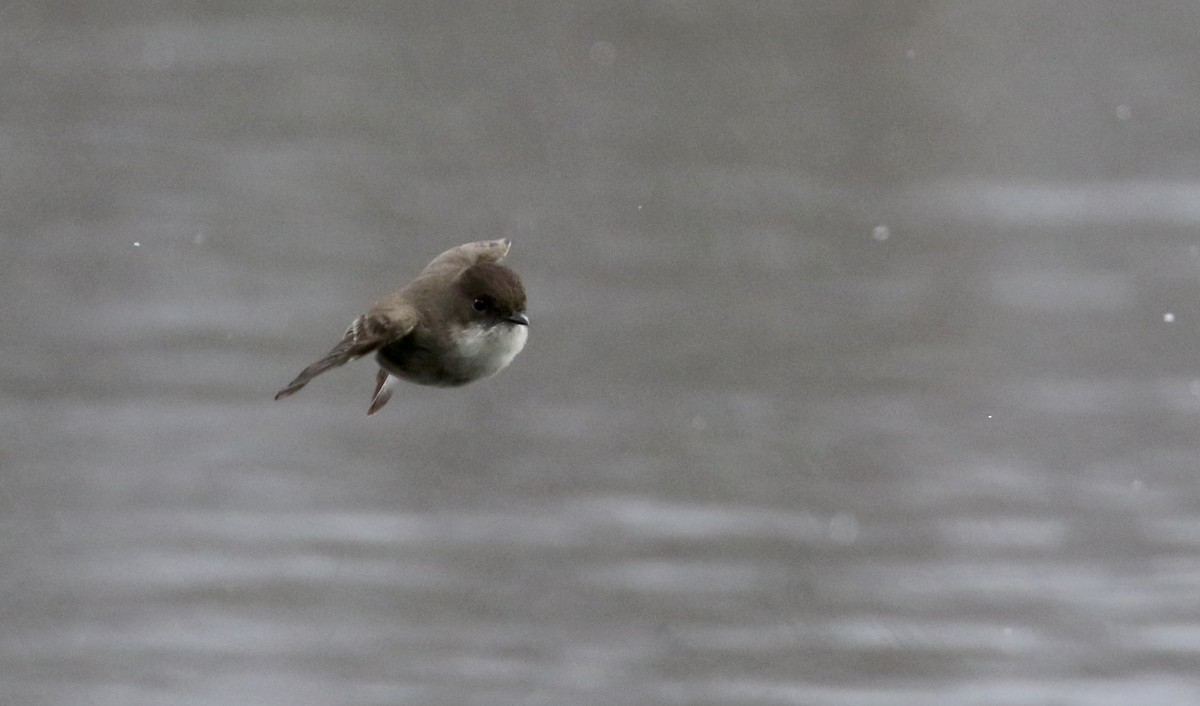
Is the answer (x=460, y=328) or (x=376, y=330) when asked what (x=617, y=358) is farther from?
(x=376, y=330)

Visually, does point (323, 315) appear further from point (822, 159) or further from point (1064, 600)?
point (1064, 600)

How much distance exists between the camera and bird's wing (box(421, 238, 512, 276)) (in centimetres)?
551

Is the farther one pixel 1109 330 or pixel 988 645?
pixel 1109 330

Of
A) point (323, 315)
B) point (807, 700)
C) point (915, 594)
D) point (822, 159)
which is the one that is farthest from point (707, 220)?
point (807, 700)

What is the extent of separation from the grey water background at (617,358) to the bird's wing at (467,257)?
4.83 m

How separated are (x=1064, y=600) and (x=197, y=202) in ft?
21.2

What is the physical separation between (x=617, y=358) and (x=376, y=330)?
829cm

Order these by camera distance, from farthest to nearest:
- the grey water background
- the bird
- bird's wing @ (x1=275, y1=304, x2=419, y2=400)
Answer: the grey water background, the bird, bird's wing @ (x1=275, y1=304, x2=419, y2=400)

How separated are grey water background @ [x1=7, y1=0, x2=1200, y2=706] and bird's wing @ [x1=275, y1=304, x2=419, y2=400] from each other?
5.34 m

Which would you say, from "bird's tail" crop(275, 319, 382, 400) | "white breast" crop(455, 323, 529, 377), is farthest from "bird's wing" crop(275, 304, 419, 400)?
"white breast" crop(455, 323, 529, 377)

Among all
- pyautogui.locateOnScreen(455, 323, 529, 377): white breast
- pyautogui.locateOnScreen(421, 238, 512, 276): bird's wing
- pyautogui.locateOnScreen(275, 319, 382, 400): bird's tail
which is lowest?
pyautogui.locateOnScreen(275, 319, 382, 400): bird's tail

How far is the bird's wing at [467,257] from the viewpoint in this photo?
5508 mm

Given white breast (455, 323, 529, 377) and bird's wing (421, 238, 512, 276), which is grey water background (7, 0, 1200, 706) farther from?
white breast (455, 323, 529, 377)

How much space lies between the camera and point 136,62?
1620 centimetres
